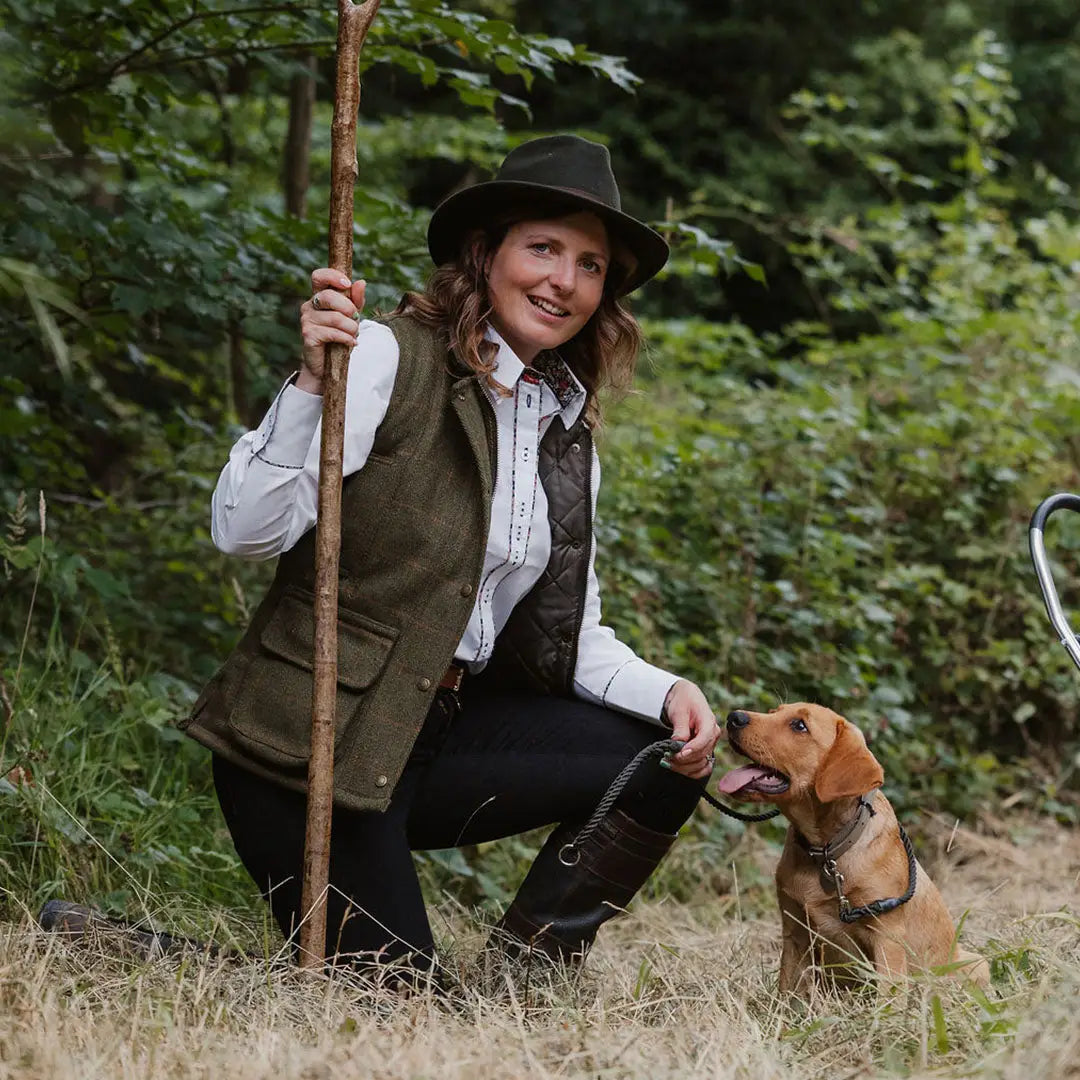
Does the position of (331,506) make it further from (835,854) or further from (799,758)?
(835,854)

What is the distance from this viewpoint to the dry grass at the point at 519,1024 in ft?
6.72

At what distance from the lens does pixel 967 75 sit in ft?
26.0

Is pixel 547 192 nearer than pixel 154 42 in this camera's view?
Yes

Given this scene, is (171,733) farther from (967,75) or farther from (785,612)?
(967,75)

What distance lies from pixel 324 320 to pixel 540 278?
0.65 metres

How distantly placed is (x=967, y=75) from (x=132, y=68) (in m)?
5.64

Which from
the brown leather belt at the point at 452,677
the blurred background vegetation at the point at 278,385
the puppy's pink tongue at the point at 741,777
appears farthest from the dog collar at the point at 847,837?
the blurred background vegetation at the point at 278,385

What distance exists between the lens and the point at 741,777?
290 centimetres

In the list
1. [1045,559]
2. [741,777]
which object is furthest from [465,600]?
[1045,559]

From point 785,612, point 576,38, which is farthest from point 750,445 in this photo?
point 576,38

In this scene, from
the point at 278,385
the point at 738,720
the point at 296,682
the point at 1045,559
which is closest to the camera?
the point at 296,682

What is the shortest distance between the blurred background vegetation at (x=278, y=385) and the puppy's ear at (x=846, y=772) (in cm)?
112

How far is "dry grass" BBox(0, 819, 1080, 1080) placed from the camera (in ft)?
6.72

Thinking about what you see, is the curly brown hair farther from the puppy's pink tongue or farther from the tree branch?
the tree branch
